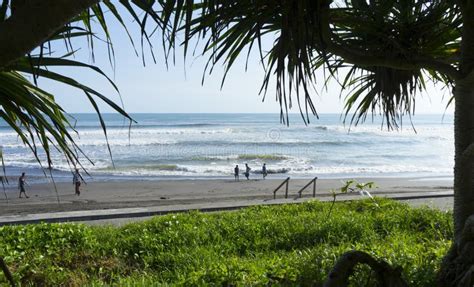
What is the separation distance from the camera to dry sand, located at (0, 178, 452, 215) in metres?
13.9

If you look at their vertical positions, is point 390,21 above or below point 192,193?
above

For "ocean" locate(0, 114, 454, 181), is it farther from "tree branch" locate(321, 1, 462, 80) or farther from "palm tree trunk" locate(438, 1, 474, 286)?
"palm tree trunk" locate(438, 1, 474, 286)

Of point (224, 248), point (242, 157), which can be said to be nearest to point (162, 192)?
point (224, 248)

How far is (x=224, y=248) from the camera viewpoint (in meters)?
4.41

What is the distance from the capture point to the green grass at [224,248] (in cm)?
280

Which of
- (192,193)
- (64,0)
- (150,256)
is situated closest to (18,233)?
(150,256)

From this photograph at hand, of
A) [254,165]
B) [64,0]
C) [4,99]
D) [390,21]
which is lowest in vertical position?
[254,165]

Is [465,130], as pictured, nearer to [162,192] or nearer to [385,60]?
[385,60]

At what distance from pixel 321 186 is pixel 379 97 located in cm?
1549

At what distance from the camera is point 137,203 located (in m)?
14.1

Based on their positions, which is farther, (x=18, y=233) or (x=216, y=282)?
(x=18, y=233)

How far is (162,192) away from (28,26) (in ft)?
54.2

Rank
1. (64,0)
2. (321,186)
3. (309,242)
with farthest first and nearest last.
Answer: (321,186)
(309,242)
(64,0)

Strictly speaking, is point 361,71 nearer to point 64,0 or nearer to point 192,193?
point 64,0
